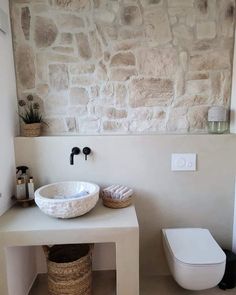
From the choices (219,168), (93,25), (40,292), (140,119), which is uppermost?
(93,25)

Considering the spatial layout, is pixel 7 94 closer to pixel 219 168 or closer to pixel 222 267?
pixel 219 168

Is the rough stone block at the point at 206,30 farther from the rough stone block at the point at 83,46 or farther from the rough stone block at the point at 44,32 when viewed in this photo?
the rough stone block at the point at 44,32

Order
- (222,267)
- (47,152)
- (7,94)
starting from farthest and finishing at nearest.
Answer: (47,152), (7,94), (222,267)

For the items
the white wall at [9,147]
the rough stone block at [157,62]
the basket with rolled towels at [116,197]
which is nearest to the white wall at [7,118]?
the white wall at [9,147]

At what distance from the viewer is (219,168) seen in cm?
191

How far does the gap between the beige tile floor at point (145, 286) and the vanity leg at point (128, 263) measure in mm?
404

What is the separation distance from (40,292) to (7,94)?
5.08 ft

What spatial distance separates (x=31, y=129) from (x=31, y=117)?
10 cm

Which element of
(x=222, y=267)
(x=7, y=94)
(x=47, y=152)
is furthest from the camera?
(x=47, y=152)

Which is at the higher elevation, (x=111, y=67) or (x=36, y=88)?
(x=111, y=67)

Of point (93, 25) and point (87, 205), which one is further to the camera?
point (93, 25)

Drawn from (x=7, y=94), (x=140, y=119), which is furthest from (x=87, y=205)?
(x=7, y=94)

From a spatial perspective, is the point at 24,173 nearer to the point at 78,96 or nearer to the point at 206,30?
the point at 78,96

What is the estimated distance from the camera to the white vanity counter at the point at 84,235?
1.43 metres
